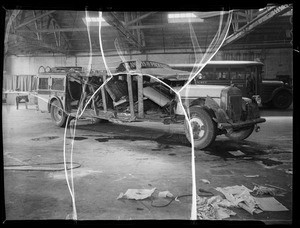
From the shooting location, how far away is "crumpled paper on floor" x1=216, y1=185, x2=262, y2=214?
79.0 inches

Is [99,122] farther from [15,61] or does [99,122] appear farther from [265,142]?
[265,142]

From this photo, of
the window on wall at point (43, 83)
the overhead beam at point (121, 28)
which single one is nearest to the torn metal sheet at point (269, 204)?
the overhead beam at point (121, 28)

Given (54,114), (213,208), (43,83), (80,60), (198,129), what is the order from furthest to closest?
(54,114) → (43,83) → (198,129) → (80,60) → (213,208)

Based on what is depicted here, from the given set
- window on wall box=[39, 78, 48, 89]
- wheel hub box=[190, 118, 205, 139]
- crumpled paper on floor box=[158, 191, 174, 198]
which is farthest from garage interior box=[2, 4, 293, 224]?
window on wall box=[39, 78, 48, 89]

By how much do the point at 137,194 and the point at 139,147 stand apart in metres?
1.31

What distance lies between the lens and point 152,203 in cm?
208

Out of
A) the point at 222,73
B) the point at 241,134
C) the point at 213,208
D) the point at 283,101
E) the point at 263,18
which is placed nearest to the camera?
the point at 213,208

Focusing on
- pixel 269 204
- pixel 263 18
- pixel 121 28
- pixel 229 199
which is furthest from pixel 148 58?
pixel 269 204

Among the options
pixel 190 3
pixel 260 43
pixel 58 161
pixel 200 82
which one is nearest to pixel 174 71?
pixel 200 82

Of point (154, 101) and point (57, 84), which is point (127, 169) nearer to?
point (154, 101)

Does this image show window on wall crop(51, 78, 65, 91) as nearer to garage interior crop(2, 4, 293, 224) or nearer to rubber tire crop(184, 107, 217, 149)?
garage interior crop(2, 4, 293, 224)

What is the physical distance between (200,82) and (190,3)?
187 cm

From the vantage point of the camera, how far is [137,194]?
220cm

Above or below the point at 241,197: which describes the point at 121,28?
above
